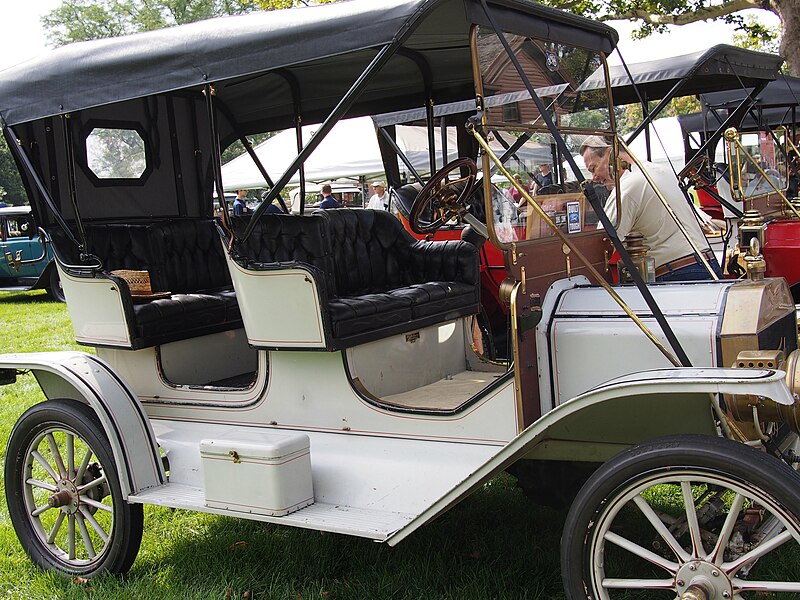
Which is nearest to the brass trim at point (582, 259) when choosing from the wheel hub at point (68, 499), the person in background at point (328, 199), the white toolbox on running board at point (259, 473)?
the white toolbox on running board at point (259, 473)

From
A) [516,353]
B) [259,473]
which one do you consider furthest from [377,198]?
[516,353]

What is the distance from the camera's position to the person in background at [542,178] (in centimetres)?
316

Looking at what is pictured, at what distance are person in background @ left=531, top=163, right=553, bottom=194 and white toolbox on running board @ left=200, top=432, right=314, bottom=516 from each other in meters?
1.25

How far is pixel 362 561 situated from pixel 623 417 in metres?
1.33

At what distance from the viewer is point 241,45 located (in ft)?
9.82

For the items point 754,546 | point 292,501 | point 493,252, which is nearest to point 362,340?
point 292,501

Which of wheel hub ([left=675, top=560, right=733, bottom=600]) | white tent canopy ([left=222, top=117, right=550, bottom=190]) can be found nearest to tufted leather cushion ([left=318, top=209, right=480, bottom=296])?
wheel hub ([left=675, top=560, right=733, bottom=600])

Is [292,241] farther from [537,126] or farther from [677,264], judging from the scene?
[677,264]

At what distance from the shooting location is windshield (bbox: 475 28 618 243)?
9.68 ft

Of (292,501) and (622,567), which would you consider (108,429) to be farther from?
(622,567)

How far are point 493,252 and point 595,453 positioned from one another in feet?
11.4

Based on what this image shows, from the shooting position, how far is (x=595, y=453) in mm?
2764

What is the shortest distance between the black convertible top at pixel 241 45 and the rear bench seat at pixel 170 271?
2.50 feet

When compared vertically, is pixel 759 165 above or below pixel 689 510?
above
